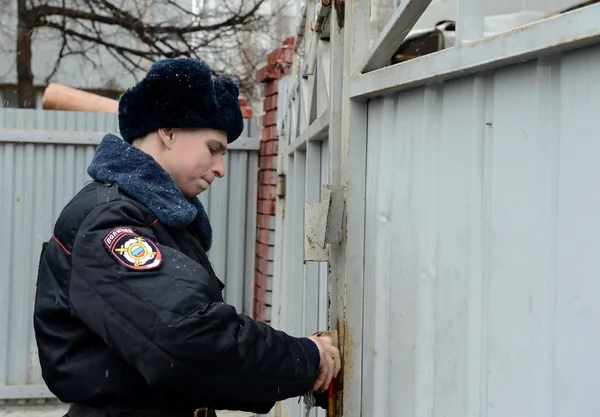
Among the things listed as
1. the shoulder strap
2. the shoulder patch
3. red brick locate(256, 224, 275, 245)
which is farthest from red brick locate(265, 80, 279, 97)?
the shoulder patch

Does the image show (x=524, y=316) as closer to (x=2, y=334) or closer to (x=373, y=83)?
(x=373, y=83)

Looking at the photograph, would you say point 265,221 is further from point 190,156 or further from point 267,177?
point 190,156

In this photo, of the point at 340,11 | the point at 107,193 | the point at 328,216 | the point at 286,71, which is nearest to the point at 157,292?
the point at 107,193

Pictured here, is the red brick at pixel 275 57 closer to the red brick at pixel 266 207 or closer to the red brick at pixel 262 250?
the red brick at pixel 266 207

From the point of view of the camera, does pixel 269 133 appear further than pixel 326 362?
Yes

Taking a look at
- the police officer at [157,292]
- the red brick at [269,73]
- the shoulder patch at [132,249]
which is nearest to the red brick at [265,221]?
the red brick at [269,73]

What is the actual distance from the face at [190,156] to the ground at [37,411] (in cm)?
383

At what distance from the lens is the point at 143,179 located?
6.10ft

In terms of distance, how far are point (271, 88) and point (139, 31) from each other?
20.9ft

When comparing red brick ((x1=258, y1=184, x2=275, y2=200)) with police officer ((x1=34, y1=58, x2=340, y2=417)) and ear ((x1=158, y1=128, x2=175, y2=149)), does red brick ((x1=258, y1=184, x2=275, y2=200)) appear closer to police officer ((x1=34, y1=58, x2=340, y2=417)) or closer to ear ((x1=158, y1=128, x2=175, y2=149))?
police officer ((x1=34, y1=58, x2=340, y2=417))

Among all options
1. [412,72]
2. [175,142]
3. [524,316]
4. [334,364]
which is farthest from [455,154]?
[175,142]

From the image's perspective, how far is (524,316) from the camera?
1.10 meters

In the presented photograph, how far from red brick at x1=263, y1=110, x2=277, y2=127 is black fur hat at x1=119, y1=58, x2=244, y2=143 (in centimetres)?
317

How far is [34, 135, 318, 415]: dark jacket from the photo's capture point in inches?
61.0
